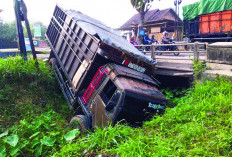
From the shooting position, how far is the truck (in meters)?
11.9

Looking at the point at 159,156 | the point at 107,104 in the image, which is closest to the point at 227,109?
the point at 159,156

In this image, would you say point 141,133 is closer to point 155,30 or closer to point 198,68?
point 198,68

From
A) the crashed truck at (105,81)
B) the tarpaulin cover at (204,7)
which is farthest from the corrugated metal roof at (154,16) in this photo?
the crashed truck at (105,81)

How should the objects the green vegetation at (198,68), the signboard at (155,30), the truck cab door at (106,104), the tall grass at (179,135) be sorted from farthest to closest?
the signboard at (155,30), the green vegetation at (198,68), the truck cab door at (106,104), the tall grass at (179,135)

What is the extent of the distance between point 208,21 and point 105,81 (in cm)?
1115

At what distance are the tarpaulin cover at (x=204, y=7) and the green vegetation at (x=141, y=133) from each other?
8828 millimetres

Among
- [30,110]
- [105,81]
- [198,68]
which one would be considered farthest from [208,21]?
Result: [30,110]

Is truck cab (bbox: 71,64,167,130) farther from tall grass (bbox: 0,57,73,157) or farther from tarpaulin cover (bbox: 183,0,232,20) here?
tarpaulin cover (bbox: 183,0,232,20)

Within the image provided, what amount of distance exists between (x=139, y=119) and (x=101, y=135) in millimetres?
1070

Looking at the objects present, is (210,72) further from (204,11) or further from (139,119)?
(204,11)

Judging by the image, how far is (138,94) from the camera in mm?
4031

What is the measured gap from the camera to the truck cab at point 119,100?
3922mm

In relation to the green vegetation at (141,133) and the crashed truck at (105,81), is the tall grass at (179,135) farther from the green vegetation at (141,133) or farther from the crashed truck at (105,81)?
the crashed truck at (105,81)

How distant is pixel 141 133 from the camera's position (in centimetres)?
367
